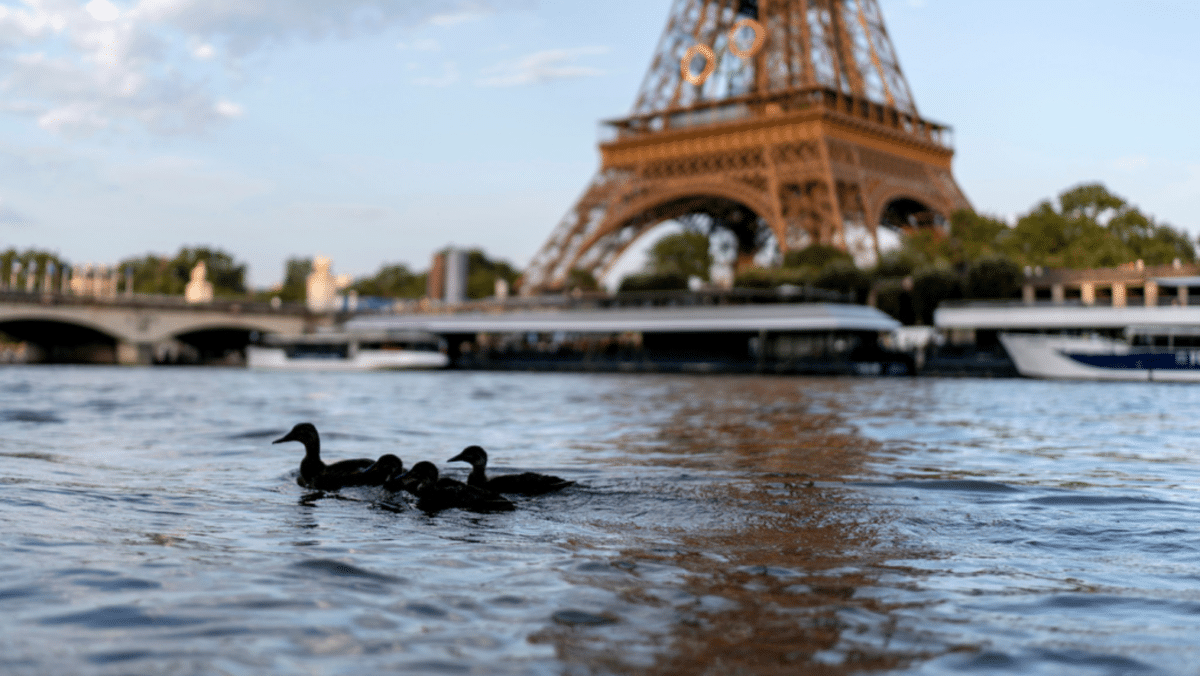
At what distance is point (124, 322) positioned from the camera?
75.1 meters

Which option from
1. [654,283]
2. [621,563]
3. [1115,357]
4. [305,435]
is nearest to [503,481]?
[305,435]

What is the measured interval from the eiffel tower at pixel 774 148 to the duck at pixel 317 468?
51.3 m

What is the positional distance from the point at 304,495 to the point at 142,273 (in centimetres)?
12731

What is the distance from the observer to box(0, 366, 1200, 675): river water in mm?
4355

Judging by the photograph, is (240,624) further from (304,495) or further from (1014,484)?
(1014,484)

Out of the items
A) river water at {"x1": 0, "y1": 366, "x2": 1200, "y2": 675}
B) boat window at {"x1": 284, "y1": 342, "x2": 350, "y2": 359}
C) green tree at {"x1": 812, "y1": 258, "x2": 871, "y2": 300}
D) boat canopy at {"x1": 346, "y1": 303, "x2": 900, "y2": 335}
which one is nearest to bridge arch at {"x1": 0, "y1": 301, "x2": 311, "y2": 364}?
boat canopy at {"x1": 346, "y1": 303, "x2": 900, "y2": 335}

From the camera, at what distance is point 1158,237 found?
74.7 m

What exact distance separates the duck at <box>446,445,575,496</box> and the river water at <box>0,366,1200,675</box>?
0.26 m

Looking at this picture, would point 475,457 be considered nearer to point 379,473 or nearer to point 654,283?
point 379,473

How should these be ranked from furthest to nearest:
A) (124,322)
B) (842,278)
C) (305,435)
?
1. (124,322)
2. (842,278)
3. (305,435)

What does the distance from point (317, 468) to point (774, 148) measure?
187 ft

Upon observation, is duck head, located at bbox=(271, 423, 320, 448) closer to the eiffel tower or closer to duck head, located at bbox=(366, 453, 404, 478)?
duck head, located at bbox=(366, 453, 404, 478)

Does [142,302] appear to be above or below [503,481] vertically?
above

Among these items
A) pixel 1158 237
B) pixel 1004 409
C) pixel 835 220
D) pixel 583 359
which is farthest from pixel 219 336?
pixel 1004 409
